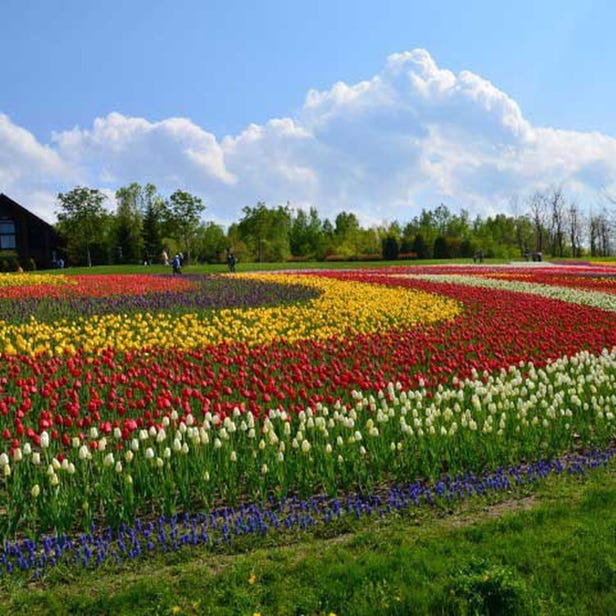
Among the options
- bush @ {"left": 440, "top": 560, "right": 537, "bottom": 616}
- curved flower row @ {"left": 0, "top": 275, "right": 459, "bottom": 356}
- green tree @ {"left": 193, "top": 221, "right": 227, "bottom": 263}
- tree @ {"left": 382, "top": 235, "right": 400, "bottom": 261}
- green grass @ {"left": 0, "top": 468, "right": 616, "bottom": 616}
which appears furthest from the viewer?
green tree @ {"left": 193, "top": 221, "right": 227, "bottom": 263}

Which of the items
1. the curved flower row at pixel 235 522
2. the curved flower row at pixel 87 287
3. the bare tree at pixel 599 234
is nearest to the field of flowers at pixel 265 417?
the curved flower row at pixel 235 522

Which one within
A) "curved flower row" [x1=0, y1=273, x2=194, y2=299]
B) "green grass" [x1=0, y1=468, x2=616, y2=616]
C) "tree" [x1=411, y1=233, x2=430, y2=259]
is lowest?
"green grass" [x1=0, y1=468, x2=616, y2=616]

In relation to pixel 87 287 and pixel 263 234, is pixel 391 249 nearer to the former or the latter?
pixel 263 234

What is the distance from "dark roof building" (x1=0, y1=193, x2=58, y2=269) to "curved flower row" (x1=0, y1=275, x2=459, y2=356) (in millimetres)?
52065

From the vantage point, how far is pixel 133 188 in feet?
279

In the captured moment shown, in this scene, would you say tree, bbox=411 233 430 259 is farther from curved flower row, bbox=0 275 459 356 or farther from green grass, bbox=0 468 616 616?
green grass, bbox=0 468 616 616

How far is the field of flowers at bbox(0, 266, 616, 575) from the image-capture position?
5.48 m

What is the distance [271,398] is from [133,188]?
8127 centimetres

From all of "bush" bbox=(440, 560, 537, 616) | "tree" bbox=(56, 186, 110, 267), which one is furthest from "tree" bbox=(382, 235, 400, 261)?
"bush" bbox=(440, 560, 537, 616)

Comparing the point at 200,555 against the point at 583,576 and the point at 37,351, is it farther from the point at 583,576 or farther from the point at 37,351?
the point at 37,351

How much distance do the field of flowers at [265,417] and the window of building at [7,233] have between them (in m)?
53.7

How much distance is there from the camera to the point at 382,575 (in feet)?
14.7

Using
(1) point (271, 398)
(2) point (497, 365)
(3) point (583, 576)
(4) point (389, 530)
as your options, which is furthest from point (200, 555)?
(2) point (497, 365)

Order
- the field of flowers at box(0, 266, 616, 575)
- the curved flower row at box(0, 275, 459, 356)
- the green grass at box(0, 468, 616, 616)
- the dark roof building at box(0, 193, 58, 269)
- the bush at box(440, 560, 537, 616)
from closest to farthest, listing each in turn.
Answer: the bush at box(440, 560, 537, 616) < the green grass at box(0, 468, 616, 616) < the field of flowers at box(0, 266, 616, 575) < the curved flower row at box(0, 275, 459, 356) < the dark roof building at box(0, 193, 58, 269)
